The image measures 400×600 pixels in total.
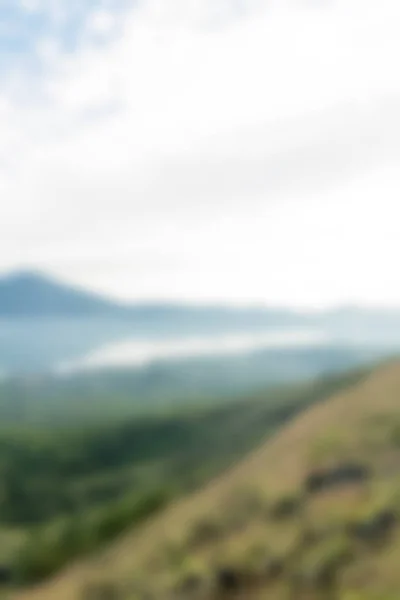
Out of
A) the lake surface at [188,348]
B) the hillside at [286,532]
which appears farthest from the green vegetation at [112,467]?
the lake surface at [188,348]

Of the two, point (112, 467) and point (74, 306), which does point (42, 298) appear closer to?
point (74, 306)

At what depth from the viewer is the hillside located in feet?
20.0

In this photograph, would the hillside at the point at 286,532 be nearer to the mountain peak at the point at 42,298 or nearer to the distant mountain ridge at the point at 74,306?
the distant mountain ridge at the point at 74,306

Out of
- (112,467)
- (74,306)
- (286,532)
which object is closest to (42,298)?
(74,306)

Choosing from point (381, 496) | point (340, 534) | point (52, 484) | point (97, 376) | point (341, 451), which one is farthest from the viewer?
→ point (97, 376)

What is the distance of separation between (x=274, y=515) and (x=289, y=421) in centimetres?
304

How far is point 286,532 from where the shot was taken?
690 centimetres

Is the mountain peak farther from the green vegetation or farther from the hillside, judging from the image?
the hillside

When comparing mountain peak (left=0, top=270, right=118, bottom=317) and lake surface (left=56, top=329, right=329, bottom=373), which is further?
mountain peak (left=0, top=270, right=118, bottom=317)

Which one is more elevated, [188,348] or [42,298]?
[42,298]

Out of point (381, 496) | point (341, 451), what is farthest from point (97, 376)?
point (381, 496)

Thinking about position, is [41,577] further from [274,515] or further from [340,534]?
[340,534]

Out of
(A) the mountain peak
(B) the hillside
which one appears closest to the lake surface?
(A) the mountain peak

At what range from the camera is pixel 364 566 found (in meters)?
6.05
